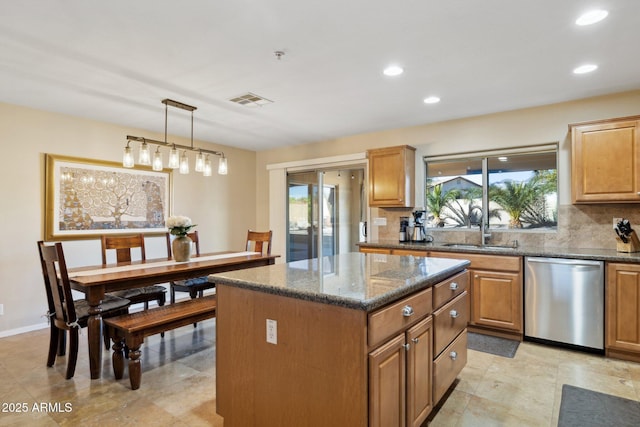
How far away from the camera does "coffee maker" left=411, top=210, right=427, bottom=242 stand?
4.29m

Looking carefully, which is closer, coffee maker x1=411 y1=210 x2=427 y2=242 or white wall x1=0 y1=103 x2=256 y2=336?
white wall x1=0 y1=103 x2=256 y2=336

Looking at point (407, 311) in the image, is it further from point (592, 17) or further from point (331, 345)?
point (592, 17)

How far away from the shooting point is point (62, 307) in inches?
103

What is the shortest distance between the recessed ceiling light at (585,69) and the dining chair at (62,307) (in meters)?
4.19

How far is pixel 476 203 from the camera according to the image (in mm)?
4227

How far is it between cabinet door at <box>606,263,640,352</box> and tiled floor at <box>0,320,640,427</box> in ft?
0.61

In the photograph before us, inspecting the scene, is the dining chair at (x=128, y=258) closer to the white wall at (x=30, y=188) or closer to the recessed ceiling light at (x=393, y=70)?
the white wall at (x=30, y=188)

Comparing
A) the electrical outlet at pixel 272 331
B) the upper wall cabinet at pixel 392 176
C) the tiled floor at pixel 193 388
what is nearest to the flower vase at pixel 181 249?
the tiled floor at pixel 193 388

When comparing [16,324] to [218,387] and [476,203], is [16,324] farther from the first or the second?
[476,203]

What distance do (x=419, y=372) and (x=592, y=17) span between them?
2.33 m

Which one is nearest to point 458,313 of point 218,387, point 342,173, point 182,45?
point 218,387

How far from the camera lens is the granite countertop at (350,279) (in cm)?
149

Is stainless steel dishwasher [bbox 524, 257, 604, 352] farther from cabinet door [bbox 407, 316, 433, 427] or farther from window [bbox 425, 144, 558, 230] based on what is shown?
cabinet door [bbox 407, 316, 433, 427]

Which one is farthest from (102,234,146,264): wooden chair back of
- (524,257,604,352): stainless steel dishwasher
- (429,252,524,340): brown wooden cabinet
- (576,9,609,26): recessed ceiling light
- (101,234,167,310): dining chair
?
(576,9,609,26): recessed ceiling light
